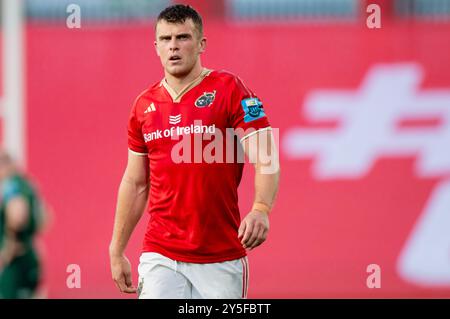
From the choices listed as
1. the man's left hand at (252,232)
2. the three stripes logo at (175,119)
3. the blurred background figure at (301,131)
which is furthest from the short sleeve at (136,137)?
the blurred background figure at (301,131)

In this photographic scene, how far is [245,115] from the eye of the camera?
17.1ft

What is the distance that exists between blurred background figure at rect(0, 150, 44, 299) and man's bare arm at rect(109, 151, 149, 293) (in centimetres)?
387

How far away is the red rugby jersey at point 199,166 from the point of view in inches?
206

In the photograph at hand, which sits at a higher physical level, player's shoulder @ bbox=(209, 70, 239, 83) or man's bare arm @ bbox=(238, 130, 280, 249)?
player's shoulder @ bbox=(209, 70, 239, 83)

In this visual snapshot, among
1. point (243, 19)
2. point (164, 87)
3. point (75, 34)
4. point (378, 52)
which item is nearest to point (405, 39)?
point (378, 52)

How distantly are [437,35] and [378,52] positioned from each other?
53cm

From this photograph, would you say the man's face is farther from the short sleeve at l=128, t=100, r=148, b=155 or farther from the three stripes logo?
the short sleeve at l=128, t=100, r=148, b=155

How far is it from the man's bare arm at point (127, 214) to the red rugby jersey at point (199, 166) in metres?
0.16

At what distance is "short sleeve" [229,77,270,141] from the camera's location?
520cm

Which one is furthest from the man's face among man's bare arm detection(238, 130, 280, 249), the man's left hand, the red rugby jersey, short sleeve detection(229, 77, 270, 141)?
the man's left hand

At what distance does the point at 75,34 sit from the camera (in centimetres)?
962

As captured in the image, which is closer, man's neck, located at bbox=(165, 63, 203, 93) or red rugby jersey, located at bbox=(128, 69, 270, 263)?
red rugby jersey, located at bbox=(128, 69, 270, 263)

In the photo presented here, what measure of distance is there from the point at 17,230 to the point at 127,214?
13.1 feet

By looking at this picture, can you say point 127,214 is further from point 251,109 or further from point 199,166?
point 251,109
